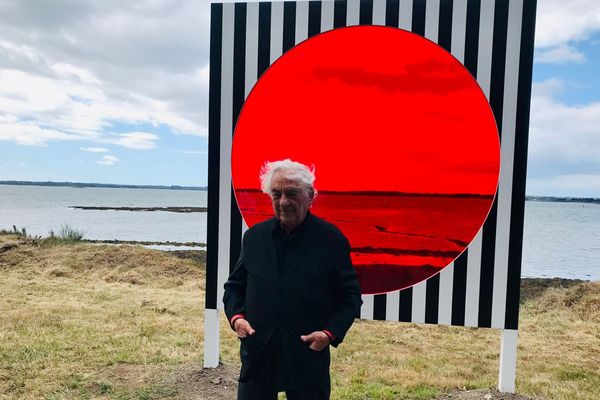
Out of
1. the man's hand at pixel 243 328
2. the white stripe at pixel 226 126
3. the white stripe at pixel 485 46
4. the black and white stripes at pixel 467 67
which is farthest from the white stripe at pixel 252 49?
the man's hand at pixel 243 328

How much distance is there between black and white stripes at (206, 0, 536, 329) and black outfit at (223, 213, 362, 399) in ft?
5.22

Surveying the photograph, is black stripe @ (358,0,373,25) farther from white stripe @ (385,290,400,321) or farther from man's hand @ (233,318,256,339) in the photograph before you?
man's hand @ (233,318,256,339)

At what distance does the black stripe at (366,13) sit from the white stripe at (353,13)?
0.02 m

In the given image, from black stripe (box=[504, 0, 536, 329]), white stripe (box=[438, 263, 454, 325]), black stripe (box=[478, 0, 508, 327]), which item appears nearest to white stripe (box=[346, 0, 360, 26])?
black stripe (box=[478, 0, 508, 327])

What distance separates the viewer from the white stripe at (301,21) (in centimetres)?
338

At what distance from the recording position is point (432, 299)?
3.31 metres

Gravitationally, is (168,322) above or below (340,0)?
below

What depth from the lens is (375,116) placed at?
10.8ft

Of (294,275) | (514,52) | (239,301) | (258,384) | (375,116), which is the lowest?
(258,384)

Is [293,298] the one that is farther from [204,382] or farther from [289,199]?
[204,382]

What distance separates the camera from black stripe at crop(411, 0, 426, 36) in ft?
10.6

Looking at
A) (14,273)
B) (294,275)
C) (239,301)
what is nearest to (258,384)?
(239,301)

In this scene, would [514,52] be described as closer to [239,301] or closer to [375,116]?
[375,116]

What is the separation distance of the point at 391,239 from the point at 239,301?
5.50ft
